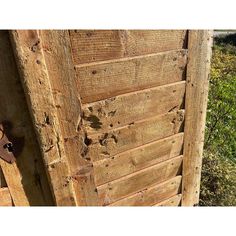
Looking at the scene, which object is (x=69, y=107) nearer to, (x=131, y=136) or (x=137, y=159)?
(x=131, y=136)

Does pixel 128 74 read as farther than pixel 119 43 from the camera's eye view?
Yes

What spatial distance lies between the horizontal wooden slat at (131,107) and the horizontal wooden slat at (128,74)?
36 millimetres

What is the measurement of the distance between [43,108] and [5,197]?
58 cm

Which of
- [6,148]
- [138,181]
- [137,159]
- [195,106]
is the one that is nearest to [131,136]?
[137,159]

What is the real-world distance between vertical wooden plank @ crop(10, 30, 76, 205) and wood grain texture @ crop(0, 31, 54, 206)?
2.1 inches

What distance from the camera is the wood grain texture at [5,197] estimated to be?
1.65 meters

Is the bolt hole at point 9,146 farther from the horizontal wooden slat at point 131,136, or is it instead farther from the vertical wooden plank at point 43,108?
the horizontal wooden slat at point 131,136

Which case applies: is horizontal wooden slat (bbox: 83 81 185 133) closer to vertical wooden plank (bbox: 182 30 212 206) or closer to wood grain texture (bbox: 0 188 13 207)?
vertical wooden plank (bbox: 182 30 212 206)

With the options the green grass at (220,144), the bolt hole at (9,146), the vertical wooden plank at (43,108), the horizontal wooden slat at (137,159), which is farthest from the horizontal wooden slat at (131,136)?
the green grass at (220,144)

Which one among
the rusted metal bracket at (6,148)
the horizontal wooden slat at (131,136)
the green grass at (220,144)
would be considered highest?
the rusted metal bracket at (6,148)

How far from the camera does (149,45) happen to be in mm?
1676

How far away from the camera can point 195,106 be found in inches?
80.7
